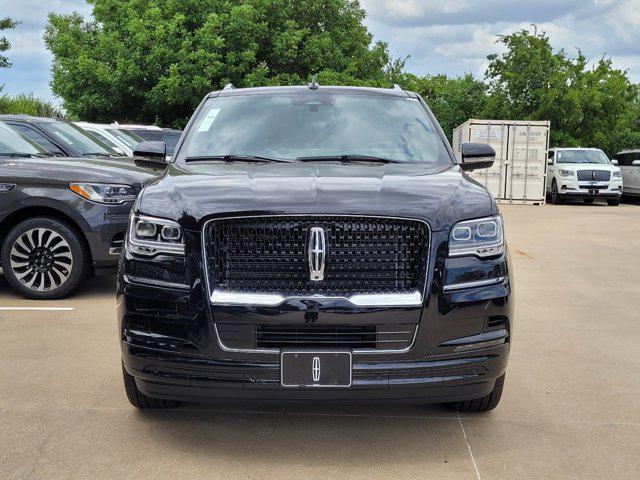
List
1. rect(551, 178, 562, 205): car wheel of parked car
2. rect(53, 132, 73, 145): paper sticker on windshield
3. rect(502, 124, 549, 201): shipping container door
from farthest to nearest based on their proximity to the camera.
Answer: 1. rect(551, 178, 562, 205): car wheel of parked car
2. rect(502, 124, 549, 201): shipping container door
3. rect(53, 132, 73, 145): paper sticker on windshield

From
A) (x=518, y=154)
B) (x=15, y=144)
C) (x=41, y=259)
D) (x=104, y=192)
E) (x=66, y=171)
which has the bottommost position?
(x=41, y=259)

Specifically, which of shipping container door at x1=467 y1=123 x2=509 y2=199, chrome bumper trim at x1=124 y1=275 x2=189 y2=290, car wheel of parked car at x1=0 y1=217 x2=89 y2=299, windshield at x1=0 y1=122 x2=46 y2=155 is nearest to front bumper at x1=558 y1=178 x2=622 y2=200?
shipping container door at x1=467 y1=123 x2=509 y2=199

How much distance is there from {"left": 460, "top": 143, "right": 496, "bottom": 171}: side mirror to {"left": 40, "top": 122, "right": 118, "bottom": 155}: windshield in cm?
563

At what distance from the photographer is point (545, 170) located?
2447 centimetres

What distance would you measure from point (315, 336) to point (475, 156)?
2.17 metres

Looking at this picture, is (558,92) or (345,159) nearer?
(345,159)

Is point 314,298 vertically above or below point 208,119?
below

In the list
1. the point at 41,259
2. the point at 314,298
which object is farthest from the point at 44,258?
the point at 314,298

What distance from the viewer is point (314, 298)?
3.38 m

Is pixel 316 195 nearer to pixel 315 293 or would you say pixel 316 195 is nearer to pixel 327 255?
pixel 327 255

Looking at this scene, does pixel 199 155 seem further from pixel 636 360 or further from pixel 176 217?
pixel 636 360

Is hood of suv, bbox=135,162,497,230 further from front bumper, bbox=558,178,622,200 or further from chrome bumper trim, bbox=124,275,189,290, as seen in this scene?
front bumper, bbox=558,178,622,200

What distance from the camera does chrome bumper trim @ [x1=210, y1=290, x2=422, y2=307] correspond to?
3.38m

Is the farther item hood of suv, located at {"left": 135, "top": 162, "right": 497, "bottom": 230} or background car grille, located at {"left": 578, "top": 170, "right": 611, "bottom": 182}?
background car grille, located at {"left": 578, "top": 170, "right": 611, "bottom": 182}
